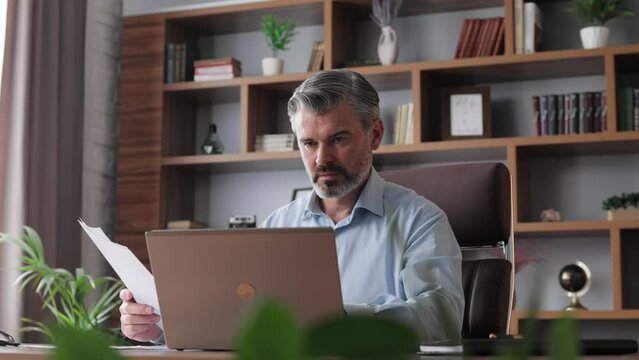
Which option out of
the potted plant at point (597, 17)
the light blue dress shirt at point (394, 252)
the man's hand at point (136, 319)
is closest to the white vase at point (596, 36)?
the potted plant at point (597, 17)

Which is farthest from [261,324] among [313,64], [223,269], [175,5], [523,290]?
[175,5]

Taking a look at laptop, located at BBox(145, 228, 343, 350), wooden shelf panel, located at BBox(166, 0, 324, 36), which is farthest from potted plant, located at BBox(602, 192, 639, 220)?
laptop, located at BBox(145, 228, 343, 350)

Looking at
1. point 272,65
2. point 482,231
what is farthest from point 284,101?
point 482,231

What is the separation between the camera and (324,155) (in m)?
2.16

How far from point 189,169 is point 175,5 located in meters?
0.81

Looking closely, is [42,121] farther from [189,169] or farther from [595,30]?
[595,30]

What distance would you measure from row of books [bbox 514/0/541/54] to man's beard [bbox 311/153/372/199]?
6.37 ft

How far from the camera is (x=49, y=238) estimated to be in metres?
4.00

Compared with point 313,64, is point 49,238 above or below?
below

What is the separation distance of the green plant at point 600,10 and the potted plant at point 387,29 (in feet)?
2.47

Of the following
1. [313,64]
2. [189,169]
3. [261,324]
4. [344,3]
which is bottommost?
[261,324]

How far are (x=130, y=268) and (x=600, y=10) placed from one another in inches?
111

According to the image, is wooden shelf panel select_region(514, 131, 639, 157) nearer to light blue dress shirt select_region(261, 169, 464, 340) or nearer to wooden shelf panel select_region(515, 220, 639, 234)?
wooden shelf panel select_region(515, 220, 639, 234)

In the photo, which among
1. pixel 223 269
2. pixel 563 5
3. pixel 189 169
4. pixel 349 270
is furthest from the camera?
pixel 189 169
